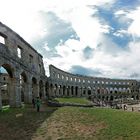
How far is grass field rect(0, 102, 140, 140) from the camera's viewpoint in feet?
52.5

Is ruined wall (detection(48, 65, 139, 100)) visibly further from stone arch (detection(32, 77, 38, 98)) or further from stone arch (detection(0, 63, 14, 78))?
stone arch (detection(0, 63, 14, 78))

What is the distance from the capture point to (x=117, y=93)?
103 metres

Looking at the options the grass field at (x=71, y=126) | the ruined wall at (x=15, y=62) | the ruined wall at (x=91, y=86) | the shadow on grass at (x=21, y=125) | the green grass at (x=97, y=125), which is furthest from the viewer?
the ruined wall at (x=91, y=86)

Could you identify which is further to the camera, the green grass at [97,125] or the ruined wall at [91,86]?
the ruined wall at [91,86]

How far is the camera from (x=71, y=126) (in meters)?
18.5

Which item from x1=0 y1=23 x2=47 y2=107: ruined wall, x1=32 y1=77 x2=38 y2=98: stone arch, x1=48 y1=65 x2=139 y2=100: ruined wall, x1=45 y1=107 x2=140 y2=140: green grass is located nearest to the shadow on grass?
x1=45 y1=107 x2=140 y2=140: green grass

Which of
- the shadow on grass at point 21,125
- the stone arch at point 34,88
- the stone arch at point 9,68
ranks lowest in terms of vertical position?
the shadow on grass at point 21,125

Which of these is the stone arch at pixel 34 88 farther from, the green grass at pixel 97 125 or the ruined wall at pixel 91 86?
the ruined wall at pixel 91 86

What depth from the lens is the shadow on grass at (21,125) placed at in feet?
56.3

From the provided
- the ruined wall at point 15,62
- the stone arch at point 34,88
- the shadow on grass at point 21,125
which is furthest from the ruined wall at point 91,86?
the shadow on grass at point 21,125

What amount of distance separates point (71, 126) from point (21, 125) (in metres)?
3.41

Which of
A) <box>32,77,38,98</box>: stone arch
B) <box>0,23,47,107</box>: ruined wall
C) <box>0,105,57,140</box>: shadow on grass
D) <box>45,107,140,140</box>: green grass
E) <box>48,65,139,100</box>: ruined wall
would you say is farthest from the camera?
<box>48,65,139,100</box>: ruined wall

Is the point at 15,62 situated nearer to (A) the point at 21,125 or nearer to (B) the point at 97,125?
(A) the point at 21,125

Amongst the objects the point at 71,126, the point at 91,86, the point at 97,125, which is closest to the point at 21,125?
the point at 71,126
